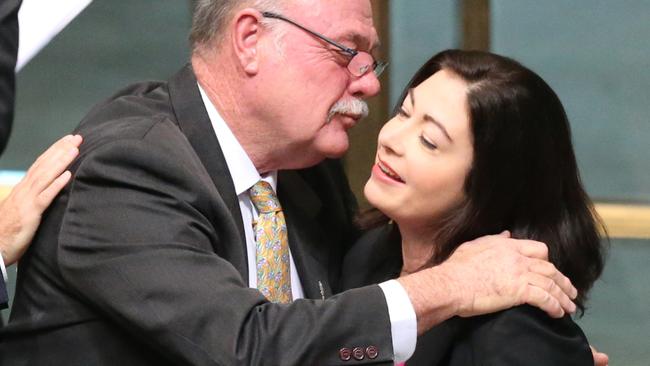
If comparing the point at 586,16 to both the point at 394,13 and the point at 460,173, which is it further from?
the point at 460,173

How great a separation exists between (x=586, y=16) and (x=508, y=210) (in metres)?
2.05

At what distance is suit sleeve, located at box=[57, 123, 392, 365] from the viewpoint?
2.38 meters

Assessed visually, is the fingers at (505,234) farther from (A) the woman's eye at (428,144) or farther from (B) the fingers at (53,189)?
(B) the fingers at (53,189)

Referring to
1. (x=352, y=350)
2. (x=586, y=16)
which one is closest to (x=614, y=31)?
(x=586, y=16)

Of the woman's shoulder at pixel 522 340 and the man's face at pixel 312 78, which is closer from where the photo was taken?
the woman's shoulder at pixel 522 340

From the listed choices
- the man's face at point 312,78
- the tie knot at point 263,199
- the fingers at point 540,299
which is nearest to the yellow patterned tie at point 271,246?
the tie knot at point 263,199

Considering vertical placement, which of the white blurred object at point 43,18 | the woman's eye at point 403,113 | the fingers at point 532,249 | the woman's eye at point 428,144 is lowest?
the fingers at point 532,249

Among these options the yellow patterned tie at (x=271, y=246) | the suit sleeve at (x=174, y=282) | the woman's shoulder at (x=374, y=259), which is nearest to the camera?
the suit sleeve at (x=174, y=282)

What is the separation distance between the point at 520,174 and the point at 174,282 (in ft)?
2.39

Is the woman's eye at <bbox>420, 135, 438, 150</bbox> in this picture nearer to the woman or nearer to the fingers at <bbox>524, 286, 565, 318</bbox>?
the woman

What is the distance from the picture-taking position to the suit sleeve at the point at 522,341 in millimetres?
2479

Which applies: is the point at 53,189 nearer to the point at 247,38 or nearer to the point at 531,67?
the point at 247,38

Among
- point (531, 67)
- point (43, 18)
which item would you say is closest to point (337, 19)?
point (43, 18)

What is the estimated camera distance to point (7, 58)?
2.28m
